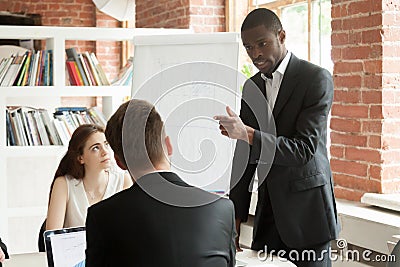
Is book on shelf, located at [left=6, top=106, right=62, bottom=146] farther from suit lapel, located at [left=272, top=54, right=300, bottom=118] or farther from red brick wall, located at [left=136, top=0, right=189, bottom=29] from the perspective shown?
suit lapel, located at [left=272, top=54, right=300, bottom=118]

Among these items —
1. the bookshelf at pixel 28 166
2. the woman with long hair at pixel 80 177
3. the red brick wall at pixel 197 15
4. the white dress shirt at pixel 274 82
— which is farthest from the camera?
the red brick wall at pixel 197 15

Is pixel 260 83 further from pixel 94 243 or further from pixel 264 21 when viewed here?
pixel 94 243

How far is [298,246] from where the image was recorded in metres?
2.39

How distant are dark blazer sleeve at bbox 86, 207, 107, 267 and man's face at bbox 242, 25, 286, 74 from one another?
3.31 feet

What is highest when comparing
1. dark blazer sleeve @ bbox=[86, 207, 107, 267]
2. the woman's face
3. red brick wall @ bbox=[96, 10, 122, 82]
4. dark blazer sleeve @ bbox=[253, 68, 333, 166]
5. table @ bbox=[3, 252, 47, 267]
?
red brick wall @ bbox=[96, 10, 122, 82]

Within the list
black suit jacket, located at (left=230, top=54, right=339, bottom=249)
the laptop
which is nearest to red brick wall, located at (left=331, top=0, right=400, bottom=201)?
black suit jacket, located at (left=230, top=54, right=339, bottom=249)

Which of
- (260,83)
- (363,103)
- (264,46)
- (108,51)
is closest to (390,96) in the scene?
(363,103)

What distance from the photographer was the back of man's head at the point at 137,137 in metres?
1.67

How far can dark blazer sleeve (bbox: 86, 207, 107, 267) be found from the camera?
1.65 metres

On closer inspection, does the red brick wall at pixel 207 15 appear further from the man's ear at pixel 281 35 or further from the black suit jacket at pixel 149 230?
the black suit jacket at pixel 149 230

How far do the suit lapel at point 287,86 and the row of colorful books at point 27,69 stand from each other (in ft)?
8.31

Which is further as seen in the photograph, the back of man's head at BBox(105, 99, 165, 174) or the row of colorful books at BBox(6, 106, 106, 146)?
the row of colorful books at BBox(6, 106, 106, 146)

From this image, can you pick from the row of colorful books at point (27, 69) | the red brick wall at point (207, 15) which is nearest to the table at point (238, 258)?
the row of colorful books at point (27, 69)

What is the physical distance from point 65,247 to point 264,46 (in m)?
0.97
